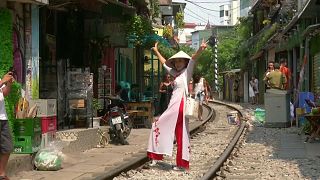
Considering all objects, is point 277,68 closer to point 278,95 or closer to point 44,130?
point 278,95

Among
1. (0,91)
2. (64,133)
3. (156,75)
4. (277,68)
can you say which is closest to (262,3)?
(156,75)

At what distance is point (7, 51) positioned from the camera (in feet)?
34.4

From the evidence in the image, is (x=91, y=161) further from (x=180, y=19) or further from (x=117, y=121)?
(x=180, y=19)

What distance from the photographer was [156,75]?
29.4 meters

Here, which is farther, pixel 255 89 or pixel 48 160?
pixel 255 89

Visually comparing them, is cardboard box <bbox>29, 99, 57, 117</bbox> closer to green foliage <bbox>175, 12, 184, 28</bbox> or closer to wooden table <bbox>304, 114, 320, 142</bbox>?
wooden table <bbox>304, 114, 320, 142</bbox>

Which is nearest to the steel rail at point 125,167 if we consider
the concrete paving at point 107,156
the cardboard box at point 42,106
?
the concrete paving at point 107,156

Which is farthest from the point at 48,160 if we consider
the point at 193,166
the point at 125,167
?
the point at 193,166

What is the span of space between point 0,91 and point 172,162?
13.5ft

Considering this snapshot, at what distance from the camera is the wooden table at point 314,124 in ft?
44.6

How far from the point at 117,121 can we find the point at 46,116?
3261 millimetres

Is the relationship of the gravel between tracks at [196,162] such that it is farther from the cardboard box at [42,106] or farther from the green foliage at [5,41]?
the green foliage at [5,41]

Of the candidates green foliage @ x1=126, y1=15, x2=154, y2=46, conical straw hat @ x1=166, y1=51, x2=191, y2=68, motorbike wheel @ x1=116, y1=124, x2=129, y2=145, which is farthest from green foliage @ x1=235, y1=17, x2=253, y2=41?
conical straw hat @ x1=166, y1=51, x2=191, y2=68

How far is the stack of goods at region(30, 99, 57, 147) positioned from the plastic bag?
1.13ft
